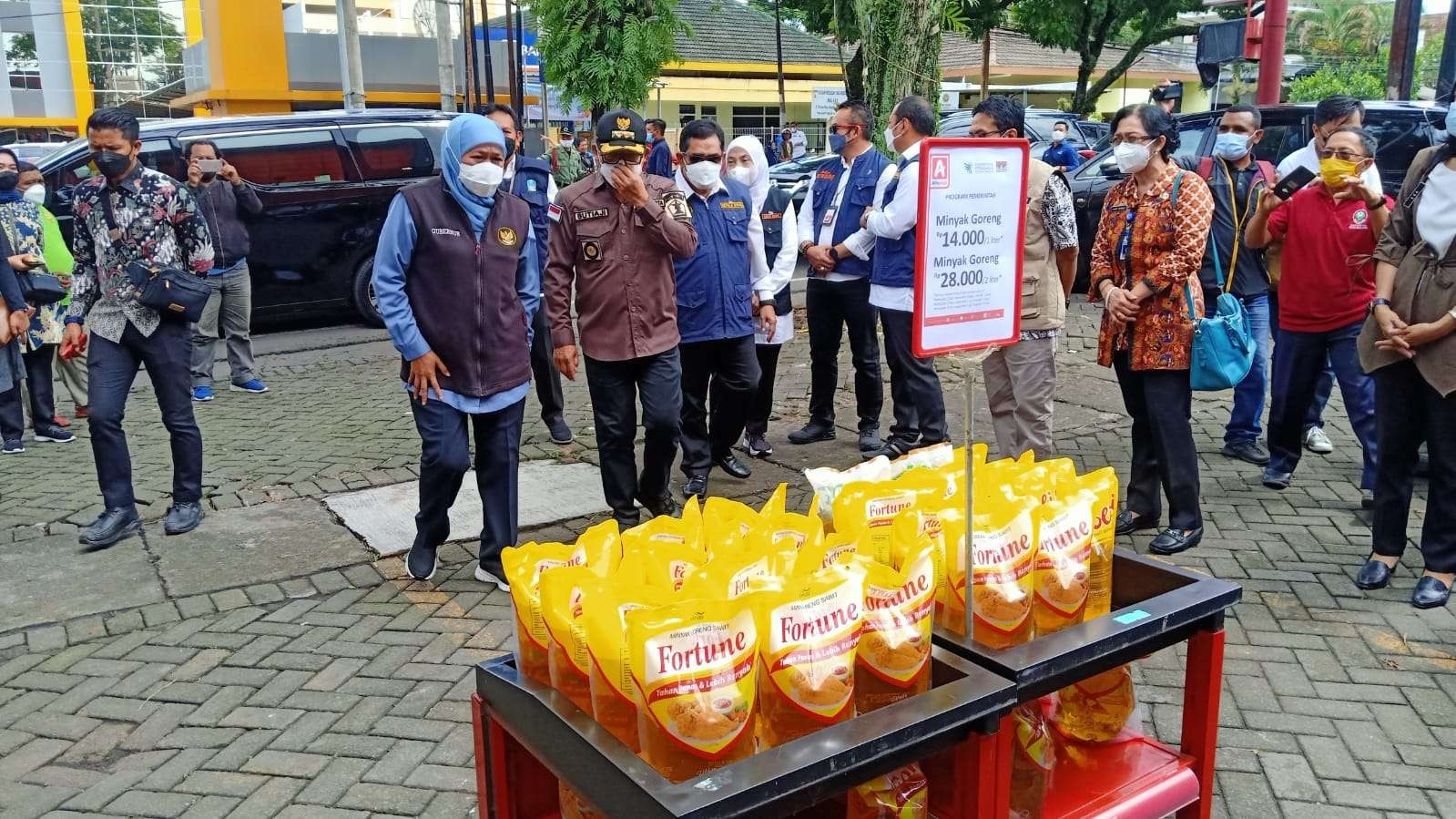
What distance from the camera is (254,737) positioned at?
3.51 metres

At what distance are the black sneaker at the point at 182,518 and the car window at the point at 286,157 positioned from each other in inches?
213

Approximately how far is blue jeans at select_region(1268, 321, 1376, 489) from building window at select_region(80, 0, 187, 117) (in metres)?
38.3

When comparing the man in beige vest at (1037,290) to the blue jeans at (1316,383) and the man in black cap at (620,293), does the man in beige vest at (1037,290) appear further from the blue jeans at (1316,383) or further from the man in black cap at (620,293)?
the man in black cap at (620,293)

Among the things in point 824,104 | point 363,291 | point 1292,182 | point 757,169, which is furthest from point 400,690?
point 824,104

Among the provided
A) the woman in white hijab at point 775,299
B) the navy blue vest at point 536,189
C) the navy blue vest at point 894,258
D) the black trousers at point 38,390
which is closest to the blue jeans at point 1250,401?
the navy blue vest at point 894,258

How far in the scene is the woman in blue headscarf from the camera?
4.22 metres

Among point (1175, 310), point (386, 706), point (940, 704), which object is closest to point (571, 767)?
point (940, 704)

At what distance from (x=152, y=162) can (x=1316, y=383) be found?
908cm

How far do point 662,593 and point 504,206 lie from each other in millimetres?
2689

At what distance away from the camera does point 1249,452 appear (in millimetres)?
6375

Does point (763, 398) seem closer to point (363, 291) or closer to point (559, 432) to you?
point (559, 432)

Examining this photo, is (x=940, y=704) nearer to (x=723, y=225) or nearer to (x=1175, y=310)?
(x=1175, y=310)

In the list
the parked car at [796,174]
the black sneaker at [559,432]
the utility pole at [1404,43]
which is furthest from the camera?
the parked car at [796,174]

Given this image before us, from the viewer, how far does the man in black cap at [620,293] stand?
497 centimetres
